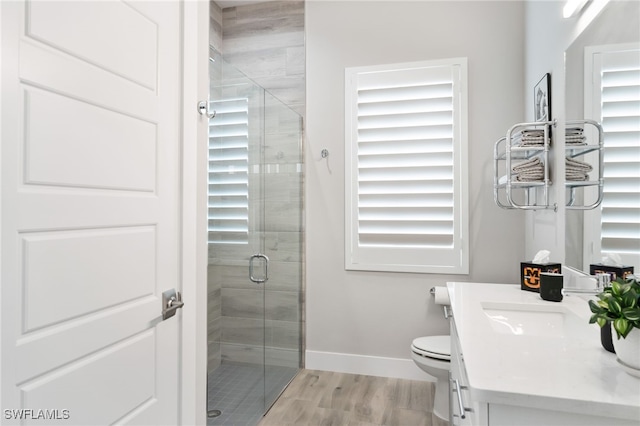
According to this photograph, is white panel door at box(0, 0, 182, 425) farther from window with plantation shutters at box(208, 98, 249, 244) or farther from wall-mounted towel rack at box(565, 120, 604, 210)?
wall-mounted towel rack at box(565, 120, 604, 210)

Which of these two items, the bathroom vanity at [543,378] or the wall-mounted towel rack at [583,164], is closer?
the bathroom vanity at [543,378]

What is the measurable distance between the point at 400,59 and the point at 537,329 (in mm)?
2095

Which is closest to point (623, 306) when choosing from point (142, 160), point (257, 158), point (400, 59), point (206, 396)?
point (142, 160)

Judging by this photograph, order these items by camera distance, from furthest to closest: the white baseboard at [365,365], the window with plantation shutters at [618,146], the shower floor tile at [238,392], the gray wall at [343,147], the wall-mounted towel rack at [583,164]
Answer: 1. the white baseboard at [365,365]
2. the gray wall at [343,147]
3. the shower floor tile at [238,392]
4. the wall-mounted towel rack at [583,164]
5. the window with plantation shutters at [618,146]

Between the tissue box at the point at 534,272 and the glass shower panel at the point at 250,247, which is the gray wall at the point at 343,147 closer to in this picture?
the glass shower panel at the point at 250,247

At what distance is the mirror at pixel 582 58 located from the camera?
126 centimetres

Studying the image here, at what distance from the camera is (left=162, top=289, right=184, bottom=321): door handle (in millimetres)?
1413

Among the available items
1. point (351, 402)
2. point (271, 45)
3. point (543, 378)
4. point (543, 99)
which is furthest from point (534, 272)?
point (271, 45)

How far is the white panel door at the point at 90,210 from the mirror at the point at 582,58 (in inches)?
62.8

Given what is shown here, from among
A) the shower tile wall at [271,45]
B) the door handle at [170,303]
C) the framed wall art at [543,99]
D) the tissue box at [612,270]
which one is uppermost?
the shower tile wall at [271,45]

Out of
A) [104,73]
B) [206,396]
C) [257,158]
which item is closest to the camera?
[104,73]

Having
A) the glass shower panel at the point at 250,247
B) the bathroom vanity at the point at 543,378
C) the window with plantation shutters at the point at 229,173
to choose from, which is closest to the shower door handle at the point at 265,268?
the glass shower panel at the point at 250,247

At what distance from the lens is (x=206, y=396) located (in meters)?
1.71

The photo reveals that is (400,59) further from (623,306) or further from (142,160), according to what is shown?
(623,306)
